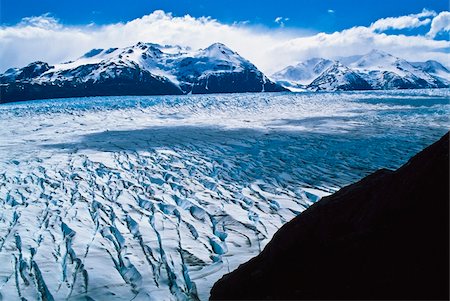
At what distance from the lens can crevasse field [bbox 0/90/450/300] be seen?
23.6 ft

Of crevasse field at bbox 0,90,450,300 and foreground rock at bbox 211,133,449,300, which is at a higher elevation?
foreground rock at bbox 211,133,449,300

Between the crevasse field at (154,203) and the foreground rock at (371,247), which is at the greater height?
the foreground rock at (371,247)

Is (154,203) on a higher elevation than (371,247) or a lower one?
lower

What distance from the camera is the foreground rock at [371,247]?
3842 mm

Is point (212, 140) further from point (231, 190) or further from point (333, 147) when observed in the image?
point (231, 190)

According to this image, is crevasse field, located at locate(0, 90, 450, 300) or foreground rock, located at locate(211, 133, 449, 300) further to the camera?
crevasse field, located at locate(0, 90, 450, 300)

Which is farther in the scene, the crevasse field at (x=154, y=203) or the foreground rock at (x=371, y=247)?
the crevasse field at (x=154, y=203)

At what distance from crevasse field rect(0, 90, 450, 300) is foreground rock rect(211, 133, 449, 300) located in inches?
82.2

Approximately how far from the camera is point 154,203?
1134 centimetres

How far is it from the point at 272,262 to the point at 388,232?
182 cm

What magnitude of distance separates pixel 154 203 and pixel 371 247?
812 cm

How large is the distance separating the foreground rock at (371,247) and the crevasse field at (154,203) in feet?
6.85

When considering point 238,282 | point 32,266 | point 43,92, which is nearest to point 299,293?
point 238,282

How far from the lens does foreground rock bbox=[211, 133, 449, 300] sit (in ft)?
12.6
